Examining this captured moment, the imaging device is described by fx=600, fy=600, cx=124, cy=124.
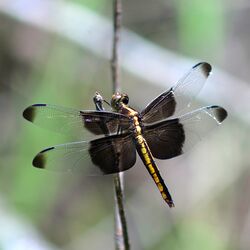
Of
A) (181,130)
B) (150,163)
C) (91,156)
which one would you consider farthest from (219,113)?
(91,156)

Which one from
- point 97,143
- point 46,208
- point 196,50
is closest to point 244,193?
point 196,50

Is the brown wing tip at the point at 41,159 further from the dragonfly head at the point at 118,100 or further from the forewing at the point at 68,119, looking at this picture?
the dragonfly head at the point at 118,100

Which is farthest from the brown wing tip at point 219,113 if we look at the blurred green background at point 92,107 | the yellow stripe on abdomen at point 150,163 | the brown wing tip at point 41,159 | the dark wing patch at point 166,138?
the blurred green background at point 92,107

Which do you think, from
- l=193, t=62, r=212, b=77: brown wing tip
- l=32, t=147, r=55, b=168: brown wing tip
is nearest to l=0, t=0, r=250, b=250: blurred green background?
l=32, t=147, r=55, b=168: brown wing tip

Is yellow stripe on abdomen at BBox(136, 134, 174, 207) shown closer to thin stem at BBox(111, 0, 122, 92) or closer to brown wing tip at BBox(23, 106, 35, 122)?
thin stem at BBox(111, 0, 122, 92)

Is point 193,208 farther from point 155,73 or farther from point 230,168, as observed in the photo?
point 155,73

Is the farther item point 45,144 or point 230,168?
point 230,168
